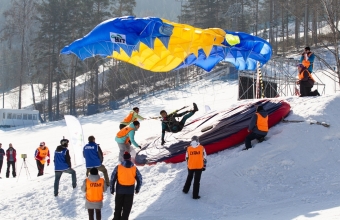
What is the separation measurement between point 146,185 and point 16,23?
36.4 metres

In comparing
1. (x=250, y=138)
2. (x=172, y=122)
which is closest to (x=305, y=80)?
(x=250, y=138)

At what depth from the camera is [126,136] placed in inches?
406

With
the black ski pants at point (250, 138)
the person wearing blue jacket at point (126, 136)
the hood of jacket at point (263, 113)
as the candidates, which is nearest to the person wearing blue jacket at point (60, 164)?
the person wearing blue jacket at point (126, 136)

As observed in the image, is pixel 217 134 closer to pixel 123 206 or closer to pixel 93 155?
pixel 93 155

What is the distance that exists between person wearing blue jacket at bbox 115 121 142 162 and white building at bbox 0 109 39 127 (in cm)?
2416

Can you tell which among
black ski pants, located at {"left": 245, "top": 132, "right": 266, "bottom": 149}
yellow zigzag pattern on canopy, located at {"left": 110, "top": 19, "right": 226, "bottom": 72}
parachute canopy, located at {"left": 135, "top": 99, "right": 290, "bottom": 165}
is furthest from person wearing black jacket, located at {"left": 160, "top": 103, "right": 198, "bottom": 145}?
black ski pants, located at {"left": 245, "top": 132, "right": 266, "bottom": 149}

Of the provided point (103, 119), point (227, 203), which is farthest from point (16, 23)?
point (227, 203)

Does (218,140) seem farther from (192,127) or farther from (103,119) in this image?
(103,119)

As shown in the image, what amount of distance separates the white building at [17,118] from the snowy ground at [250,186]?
22.0m

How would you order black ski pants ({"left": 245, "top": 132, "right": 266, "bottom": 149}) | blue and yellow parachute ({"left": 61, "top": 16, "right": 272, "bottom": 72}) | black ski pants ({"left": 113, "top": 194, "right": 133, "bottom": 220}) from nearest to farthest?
black ski pants ({"left": 113, "top": 194, "right": 133, "bottom": 220})
black ski pants ({"left": 245, "top": 132, "right": 266, "bottom": 149})
blue and yellow parachute ({"left": 61, "top": 16, "right": 272, "bottom": 72})

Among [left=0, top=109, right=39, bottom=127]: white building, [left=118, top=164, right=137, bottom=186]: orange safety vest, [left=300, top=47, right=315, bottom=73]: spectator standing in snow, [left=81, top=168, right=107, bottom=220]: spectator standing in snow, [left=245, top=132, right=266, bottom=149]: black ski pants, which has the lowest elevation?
[left=0, top=109, right=39, bottom=127]: white building

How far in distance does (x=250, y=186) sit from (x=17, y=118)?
90.9 ft

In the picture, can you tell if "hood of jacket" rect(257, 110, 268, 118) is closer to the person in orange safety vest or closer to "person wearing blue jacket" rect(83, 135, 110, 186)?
the person in orange safety vest

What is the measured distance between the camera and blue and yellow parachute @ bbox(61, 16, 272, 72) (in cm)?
990
